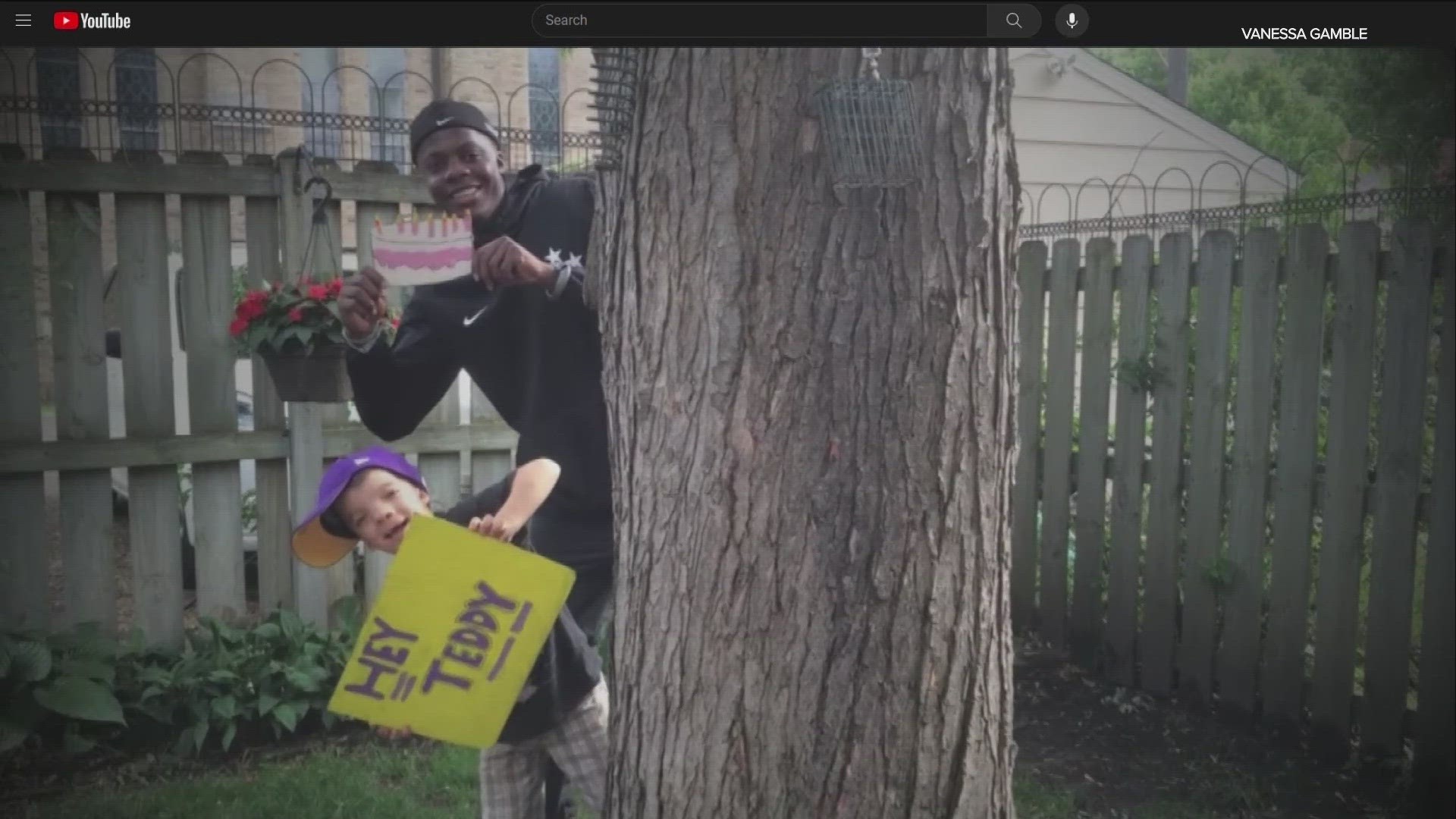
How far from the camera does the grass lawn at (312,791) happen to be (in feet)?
5.35

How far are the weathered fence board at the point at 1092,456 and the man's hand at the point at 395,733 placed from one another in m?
1.59

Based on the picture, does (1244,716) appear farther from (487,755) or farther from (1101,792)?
(487,755)

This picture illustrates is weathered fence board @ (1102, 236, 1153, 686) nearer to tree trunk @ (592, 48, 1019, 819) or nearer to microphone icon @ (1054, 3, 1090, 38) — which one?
microphone icon @ (1054, 3, 1090, 38)

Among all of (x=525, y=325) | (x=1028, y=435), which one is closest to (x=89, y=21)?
(x=525, y=325)

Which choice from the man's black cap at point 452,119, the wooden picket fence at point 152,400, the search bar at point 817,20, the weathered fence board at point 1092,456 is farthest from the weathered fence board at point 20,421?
the weathered fence board at point 1092,456

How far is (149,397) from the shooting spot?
84.7 inches

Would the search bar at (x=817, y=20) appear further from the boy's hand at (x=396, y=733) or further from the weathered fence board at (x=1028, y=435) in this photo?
the weathered fence board at (x=1028, y=435)

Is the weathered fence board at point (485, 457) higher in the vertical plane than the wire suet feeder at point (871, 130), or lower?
lower

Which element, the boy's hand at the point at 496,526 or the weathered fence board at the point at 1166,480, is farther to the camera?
the weathered fence board at the point at 1166,480

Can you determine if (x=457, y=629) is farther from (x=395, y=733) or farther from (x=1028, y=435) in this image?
(x=1028, y=435)

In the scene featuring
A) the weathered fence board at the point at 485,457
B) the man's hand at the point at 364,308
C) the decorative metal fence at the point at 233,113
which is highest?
the decorative metal fence at the point at 233,113

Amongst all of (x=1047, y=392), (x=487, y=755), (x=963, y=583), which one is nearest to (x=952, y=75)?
(x=963, y=583)

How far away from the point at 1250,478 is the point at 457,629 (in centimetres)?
175

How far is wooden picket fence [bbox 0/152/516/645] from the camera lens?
1993 mm
